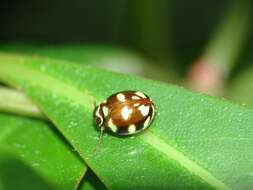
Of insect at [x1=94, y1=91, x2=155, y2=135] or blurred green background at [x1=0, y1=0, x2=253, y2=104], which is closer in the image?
insect at [x1=94, y1=91, x2=155, y2=135]

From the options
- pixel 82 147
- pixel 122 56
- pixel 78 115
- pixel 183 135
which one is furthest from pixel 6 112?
pixel 122 56

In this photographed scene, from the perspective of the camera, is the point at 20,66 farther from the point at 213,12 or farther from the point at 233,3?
the point at 213,12

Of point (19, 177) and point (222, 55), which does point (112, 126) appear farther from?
point (222, 55)

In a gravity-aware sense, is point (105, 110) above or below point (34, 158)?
above

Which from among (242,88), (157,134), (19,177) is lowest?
(19,177)

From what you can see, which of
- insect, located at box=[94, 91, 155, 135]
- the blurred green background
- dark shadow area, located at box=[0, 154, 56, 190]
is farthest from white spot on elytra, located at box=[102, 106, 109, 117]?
the blurred green background

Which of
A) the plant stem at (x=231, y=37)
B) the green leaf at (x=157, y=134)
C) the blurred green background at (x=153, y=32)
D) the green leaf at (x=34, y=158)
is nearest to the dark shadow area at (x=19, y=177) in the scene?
the green leaf at (x=34, y=158)

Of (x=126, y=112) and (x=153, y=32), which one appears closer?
(x=126, y=112)

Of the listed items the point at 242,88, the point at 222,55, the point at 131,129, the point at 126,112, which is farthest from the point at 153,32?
the point at 131,129

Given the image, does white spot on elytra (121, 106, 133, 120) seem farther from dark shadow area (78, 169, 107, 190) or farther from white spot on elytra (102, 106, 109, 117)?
dark shadow area (78, 169, 107, 190)
